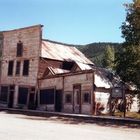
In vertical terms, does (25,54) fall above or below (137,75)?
above

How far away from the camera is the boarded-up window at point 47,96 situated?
37469 millimetres

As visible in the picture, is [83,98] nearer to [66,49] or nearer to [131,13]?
[131,13]

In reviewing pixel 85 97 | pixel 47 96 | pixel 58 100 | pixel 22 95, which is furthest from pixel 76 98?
pixel 22 95

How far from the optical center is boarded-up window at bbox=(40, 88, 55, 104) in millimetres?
37469

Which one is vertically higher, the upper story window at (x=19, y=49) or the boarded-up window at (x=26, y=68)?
the upper story window at (x=19, y=49)

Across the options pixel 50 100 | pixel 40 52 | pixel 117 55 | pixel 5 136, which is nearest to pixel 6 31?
pixel 40 52

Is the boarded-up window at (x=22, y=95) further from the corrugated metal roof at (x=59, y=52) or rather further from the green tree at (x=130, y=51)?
the green tree at (x=130, y=51)

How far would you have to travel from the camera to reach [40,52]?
40406 millimetres

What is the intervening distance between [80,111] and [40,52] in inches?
401

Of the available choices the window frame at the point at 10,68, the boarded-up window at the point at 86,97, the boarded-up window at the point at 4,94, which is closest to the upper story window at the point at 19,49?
the window frame at the point at 10,68

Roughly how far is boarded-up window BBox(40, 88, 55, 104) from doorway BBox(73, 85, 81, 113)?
3.60 meters

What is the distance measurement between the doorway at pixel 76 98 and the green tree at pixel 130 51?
4.84 m

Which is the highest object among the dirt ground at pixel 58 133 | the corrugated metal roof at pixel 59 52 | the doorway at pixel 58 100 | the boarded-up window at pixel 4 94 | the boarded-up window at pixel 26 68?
the corrugated metal roof at pixel 59 52

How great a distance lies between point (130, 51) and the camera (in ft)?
111
